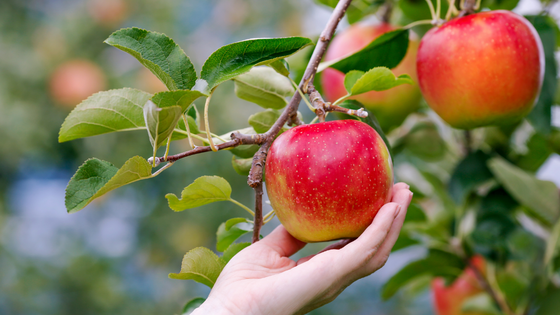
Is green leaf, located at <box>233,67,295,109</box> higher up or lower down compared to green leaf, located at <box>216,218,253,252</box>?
higher up

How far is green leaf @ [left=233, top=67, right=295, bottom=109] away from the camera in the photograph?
38 cm

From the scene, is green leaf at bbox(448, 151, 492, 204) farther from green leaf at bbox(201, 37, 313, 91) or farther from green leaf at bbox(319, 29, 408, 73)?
green leaf at bbox(201, 37, 313, 91)

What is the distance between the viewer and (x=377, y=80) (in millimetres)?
321

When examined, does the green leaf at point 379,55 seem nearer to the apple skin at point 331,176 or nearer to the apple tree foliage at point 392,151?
the apple tree foliage at point 392,151

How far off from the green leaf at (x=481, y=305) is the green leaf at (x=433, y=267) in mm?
51

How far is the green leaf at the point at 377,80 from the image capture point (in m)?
0.31

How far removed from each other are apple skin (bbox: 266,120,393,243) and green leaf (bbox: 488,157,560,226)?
0.23 meters

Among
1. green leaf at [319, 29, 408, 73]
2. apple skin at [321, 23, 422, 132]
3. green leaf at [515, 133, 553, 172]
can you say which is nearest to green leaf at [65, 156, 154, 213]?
green leaf at [319, 29, 408, 73]

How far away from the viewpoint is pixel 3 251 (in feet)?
4.36

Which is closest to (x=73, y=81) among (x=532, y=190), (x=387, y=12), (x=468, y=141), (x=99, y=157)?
(x=99, y=157)

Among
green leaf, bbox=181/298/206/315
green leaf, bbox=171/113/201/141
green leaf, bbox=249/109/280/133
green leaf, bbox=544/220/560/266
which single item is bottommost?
green leaf, bbox=544/220/560/266

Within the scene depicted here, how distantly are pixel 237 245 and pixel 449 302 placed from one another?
0.49 meters

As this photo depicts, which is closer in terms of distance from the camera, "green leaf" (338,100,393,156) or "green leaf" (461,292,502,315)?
"green leaf" (338,100,393,156)

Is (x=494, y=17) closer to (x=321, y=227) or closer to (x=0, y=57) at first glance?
(x=321, y=227)
